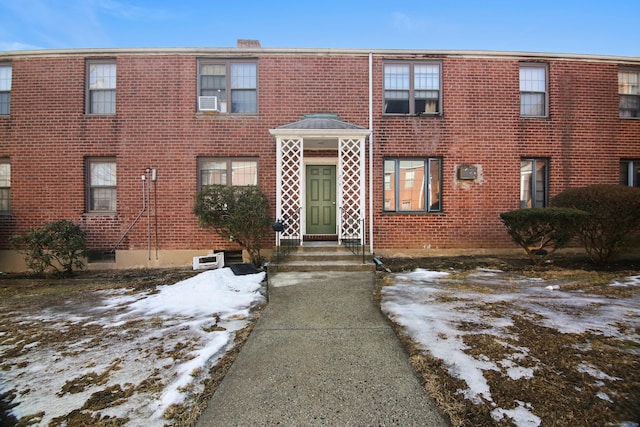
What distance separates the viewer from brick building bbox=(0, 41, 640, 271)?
848cm

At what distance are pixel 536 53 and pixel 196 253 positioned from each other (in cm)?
1076

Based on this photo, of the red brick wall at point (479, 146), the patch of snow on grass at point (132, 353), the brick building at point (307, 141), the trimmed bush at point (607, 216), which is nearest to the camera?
the patch of snow on grass at point (132, 353)

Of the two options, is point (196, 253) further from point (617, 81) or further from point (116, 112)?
point (617, 81)

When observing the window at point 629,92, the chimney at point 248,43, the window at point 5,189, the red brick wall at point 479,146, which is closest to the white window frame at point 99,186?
the window at point 5,189

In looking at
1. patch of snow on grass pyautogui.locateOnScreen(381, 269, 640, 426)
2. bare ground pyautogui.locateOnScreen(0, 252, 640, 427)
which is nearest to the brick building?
patch of snow on grass pyautogui.locateOnScreen(381, 269, 640, 426)

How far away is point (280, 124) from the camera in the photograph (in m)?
8.60

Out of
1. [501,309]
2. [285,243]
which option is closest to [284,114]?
[285,243]

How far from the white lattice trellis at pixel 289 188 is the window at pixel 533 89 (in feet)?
21.2

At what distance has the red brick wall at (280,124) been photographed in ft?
27.8

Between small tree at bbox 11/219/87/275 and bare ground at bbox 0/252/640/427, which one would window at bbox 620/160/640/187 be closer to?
bare ground at bbox 0/252/640/427

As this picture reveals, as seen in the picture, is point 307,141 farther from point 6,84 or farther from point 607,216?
point 6,84

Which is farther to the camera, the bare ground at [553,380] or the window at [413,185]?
the window at [413,185]

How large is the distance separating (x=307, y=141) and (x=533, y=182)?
6393 mm

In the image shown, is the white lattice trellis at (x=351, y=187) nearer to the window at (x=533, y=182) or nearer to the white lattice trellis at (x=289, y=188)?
the white lattice trellis at (x=289, y=188)
